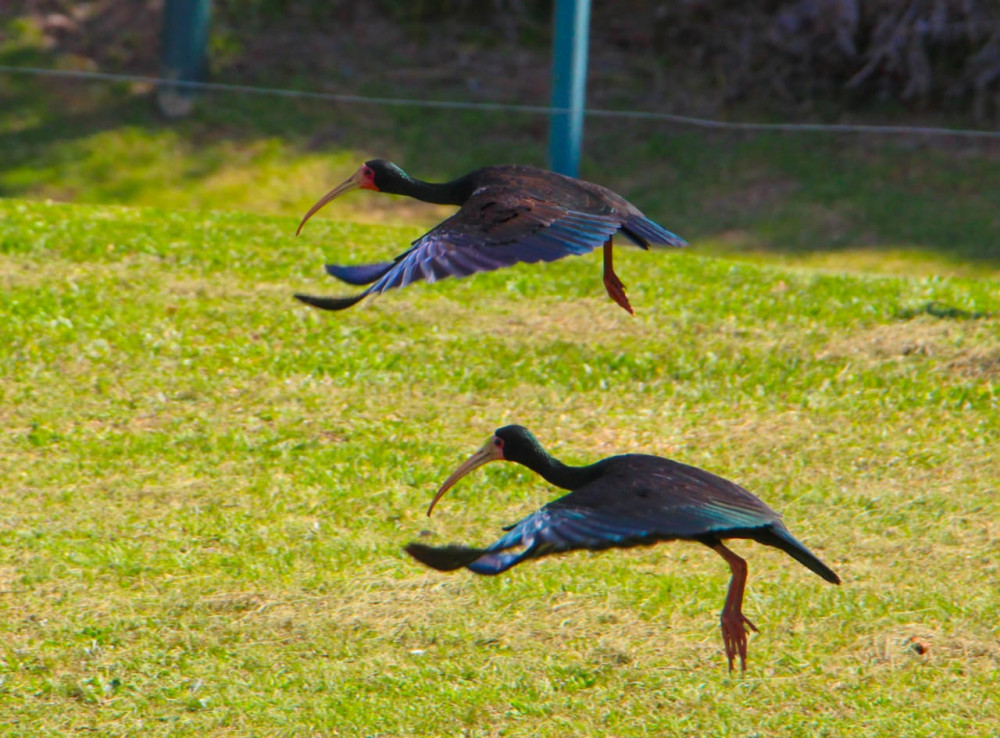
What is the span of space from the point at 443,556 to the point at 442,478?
431 centimetres

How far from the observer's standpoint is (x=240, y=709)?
18.4 ft

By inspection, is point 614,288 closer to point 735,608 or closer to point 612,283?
point 612,283

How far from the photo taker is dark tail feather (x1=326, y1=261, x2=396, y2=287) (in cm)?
448

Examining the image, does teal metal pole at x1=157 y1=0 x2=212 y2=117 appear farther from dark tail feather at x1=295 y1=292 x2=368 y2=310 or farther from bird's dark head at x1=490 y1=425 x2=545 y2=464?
dark tail feather at x1=295 y1=292 x2=368 y2=310

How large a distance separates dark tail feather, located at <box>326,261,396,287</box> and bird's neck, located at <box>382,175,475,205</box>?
2.81ft

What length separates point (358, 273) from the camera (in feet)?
15.0

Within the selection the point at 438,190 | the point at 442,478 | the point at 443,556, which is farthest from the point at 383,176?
the point at 443,556

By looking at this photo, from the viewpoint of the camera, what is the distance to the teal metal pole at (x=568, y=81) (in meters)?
12.6

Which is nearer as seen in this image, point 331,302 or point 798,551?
point 331,302

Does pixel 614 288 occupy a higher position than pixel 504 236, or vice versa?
pixel 504 236

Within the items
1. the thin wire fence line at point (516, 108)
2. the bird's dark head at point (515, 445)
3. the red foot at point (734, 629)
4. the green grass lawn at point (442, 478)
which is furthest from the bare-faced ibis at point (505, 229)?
the thin wire fence line at point (516, 108)

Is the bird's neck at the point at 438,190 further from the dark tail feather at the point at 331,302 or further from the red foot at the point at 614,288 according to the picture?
the dark tail feather at the point at 331,302

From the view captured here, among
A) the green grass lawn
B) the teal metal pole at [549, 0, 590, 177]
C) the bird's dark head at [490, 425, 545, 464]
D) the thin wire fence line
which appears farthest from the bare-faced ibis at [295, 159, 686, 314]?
the teal metal pole at [549, 0, 590, 177]

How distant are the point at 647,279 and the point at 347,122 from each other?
5.23 m
